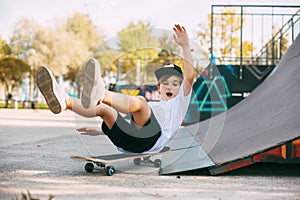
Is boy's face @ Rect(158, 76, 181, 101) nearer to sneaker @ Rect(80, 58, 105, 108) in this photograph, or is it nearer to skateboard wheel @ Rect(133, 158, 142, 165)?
skateboard wheel @ Rect(133, 158, 142, 165)

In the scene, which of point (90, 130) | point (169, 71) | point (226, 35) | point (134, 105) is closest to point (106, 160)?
point (90, 130)

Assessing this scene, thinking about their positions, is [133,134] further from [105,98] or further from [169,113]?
[105,98]

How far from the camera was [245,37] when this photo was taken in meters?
20.2

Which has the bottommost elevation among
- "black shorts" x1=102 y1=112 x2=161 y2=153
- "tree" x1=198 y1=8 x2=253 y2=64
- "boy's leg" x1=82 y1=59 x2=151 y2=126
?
"black shorts" x1=102 y1=112 x2=161 y2=153

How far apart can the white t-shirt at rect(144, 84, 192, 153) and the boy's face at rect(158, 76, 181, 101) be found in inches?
2.8

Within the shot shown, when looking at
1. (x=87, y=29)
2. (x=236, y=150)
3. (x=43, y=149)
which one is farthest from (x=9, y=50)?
(x=236, y=150)

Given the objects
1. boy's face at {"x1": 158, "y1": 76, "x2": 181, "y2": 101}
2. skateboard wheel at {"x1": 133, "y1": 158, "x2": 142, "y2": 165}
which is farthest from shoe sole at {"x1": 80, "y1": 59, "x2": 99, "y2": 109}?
skateboard wheel at {"x1": 133, "y1": 158, "x2": 142, "y2": 165}

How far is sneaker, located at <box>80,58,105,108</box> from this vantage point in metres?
3.05

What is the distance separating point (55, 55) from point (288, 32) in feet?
78.8

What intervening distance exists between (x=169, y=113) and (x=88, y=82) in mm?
1006

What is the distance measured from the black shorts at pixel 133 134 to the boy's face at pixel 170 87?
11.8 inches

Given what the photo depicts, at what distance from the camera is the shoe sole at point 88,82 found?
305 cm

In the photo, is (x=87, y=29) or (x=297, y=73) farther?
(x=87, y=29)

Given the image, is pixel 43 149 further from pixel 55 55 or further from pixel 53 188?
pixel 55 55
